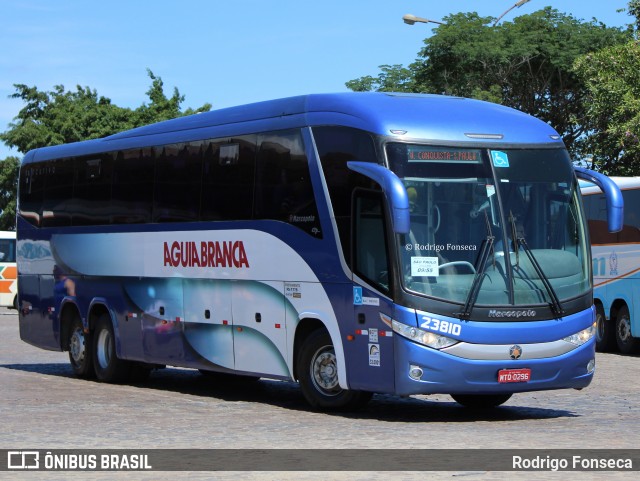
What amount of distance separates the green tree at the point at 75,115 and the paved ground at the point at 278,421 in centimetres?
4612

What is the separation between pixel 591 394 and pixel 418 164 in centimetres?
541

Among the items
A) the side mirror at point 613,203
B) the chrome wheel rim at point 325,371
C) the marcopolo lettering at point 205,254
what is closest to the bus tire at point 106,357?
the marcopolo lettering at point 205,254

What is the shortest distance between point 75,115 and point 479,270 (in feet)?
188

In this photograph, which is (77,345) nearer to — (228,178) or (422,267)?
(228,178)

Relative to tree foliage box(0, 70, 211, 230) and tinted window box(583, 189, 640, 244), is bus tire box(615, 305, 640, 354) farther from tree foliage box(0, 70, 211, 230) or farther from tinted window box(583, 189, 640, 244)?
tree foliage box(0, 70, 211, 230)

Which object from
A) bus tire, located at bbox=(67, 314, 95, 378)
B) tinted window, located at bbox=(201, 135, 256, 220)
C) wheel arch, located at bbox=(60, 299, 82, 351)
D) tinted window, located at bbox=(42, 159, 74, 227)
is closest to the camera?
tinted window, located at bbox=(201, 135, 256, 220)

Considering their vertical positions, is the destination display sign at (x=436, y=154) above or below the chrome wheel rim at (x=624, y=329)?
above

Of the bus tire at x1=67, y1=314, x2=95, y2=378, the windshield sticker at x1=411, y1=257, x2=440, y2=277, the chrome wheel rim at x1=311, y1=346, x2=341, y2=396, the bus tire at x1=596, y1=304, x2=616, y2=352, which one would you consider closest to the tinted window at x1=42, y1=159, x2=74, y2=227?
the bus tire at x1=67, y1=314, x2=95, y2=378

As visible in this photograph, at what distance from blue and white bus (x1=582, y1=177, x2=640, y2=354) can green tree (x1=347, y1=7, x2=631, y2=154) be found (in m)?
19.3

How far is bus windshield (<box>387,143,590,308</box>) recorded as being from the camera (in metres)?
14.1

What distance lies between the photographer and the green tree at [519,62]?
48844mm

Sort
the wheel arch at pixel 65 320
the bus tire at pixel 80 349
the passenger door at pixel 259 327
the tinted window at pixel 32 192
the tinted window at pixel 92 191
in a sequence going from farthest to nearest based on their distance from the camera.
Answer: the tinted window at pixel 32 192
the wheel arch at pixel 65 320
the bus tire at pixel 80 349
the tinted window at pixel 92 191
the passenger door at pixel 259 327

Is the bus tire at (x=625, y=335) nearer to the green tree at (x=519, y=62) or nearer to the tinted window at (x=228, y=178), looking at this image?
the tinted window at (x=228, y=178)

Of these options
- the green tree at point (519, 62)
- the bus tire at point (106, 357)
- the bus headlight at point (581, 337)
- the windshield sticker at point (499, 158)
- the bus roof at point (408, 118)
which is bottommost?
the bus tire at point (106, 357)
